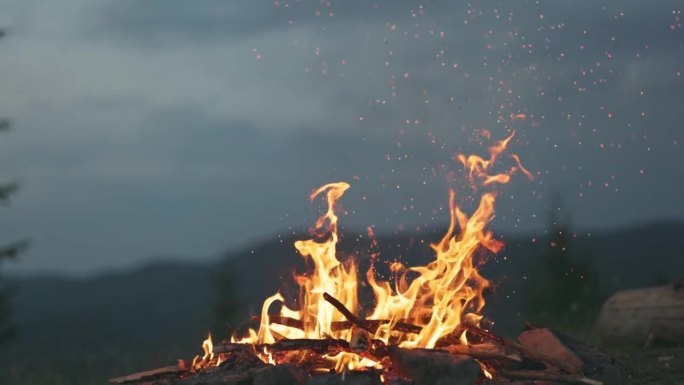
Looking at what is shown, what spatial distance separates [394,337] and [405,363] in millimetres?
818

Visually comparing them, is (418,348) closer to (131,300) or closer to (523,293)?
(523,293)

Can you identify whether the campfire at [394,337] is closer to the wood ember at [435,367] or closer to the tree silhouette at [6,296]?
the wood ember at [435,367]

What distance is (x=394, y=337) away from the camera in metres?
8.36

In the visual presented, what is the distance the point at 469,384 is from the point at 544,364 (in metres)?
1.13

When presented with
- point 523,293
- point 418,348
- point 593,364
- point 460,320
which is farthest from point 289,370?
point 523,293

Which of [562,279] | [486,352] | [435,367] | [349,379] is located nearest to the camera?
[349,379]

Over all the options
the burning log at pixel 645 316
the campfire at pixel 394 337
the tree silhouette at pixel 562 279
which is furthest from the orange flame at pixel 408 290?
the tree silhouette at pixel 562 279

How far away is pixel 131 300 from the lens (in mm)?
67562

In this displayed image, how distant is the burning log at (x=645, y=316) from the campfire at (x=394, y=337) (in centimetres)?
439

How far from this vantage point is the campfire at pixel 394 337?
7586 mm

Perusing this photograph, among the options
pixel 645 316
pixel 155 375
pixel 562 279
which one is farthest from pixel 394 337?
pixel 562 279

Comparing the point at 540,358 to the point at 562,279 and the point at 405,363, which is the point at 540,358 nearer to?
the point at 405,363

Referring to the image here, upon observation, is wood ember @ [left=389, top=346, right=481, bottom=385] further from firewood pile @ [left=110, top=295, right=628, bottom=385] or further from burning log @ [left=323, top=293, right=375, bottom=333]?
burning log @ [left=323, top=293, right=375, bottom=333]

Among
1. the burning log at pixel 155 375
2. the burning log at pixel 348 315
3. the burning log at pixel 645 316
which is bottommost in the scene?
the burning log at pixel 645 316
